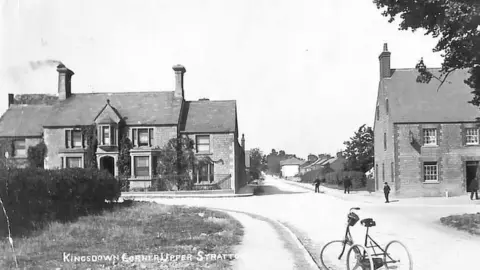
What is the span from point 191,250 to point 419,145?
92.9 ft

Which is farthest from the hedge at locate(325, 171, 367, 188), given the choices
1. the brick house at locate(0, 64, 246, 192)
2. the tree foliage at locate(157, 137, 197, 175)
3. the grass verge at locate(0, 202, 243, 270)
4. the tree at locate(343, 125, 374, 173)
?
the grass verge at locate(0, 202, 243, 270)

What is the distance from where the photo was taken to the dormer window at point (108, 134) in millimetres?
40625

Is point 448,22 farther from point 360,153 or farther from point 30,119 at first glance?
point 30,119

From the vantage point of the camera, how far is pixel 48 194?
1457 centimetres

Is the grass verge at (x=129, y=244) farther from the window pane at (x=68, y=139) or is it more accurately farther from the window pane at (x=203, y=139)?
the window pane at (x=68, y=139)

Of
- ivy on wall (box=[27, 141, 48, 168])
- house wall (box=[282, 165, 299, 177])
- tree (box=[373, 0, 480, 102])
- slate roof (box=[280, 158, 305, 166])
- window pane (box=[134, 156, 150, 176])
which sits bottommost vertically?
house wall (box=[282, 165, 299, 177])

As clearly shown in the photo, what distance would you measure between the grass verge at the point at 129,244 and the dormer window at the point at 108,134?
24274mm

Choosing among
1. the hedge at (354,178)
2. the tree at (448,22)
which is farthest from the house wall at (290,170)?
the tree at (448,22)

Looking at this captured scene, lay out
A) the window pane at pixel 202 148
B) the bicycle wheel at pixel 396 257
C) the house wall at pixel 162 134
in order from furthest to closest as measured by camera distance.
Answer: the window pane at pixel 202 148 < the house wall at pixel 162 134 < the bicycle wheel at pixel 396 257

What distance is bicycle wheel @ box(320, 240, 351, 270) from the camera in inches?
348

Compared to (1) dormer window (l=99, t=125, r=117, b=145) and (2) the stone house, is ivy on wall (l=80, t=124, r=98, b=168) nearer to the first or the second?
(1) dormer window (l=99, t=125, r=117, b=145)

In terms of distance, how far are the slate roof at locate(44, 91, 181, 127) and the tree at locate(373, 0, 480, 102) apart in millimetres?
29394

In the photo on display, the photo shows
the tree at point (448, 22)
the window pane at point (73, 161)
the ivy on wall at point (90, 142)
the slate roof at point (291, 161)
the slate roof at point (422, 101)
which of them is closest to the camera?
the tree at point (448, 22)

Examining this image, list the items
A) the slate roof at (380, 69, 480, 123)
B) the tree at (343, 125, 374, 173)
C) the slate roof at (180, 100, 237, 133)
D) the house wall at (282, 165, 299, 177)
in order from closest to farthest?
1. the slate roof at (380, 69, 480, 123)
2. the slate roof at (180, 100, 237, 133)
3. the tree at (343, 125, 374, 173)
4. the house wall at (282, 165, 299, 177)
